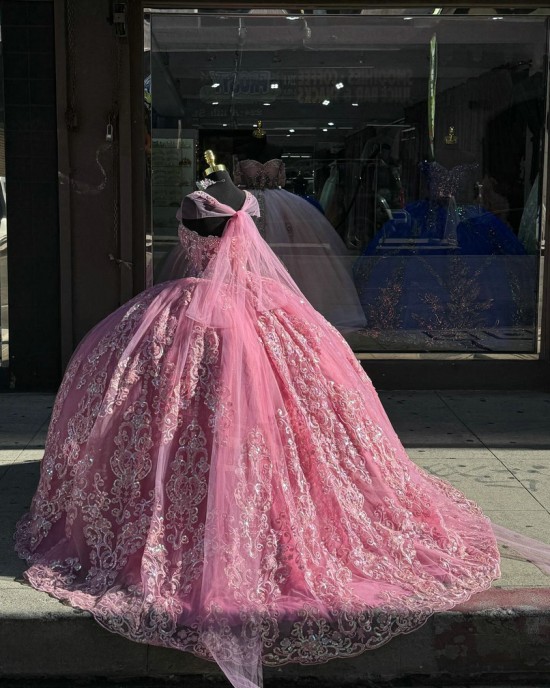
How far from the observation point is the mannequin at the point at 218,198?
4.03m

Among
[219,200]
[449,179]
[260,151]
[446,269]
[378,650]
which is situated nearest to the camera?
[378,650]

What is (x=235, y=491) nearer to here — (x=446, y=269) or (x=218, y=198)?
(x=218, y=198)

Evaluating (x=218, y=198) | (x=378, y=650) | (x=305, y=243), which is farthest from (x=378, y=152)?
(x=378, y=650)

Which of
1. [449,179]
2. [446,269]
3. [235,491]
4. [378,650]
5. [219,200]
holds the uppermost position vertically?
[449,179]

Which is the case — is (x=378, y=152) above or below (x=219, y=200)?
above

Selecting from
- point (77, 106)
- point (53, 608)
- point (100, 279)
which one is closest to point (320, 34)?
point (77, 106)

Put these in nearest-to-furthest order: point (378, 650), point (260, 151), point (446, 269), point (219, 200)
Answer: point (378, 650) < point (219, 200) < point (260, 151) < point (446, 269)

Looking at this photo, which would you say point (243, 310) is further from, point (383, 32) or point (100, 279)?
point (383, 32)

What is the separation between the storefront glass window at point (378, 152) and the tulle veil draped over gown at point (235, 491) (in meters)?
2.79

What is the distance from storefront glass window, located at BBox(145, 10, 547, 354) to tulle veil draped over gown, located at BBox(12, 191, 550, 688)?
2.79 metres

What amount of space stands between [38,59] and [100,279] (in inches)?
61.0

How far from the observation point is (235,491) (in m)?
3.47

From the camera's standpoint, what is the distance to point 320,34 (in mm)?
6891

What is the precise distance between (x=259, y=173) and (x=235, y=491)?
3931mm
